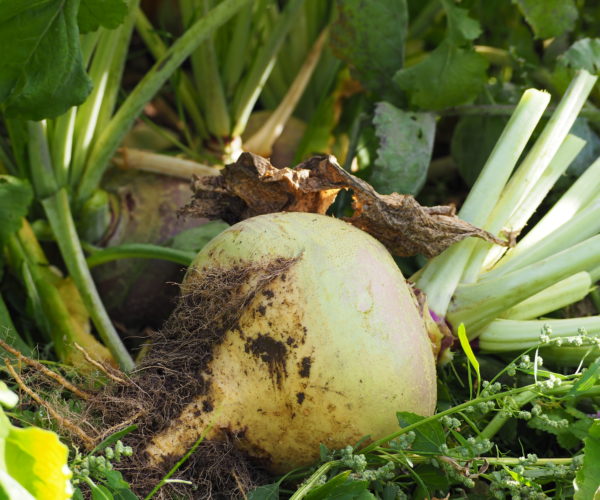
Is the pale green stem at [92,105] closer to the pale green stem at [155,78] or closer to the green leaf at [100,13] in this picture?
the pale green stem at [155,78]

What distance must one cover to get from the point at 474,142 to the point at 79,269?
0.93 metres

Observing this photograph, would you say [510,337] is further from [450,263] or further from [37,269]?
[37,269]

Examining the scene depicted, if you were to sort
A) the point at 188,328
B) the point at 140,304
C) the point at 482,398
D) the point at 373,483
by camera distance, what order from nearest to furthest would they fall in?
the point at 482,398 < the point at 373,483 < the point at 188,328 < the point at 140,304

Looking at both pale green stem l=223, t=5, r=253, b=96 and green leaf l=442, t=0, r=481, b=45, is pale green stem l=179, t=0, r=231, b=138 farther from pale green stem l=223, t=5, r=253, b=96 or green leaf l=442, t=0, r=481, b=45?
green leaf l=442, t=0, r=481, b=45

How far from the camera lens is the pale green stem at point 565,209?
1.29 meters

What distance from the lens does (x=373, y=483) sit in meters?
0.97

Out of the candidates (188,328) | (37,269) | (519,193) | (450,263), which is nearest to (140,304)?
(37,269)

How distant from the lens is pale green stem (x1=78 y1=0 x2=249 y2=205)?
4.60ft

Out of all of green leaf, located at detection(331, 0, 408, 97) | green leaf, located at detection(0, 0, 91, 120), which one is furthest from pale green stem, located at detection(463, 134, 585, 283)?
green leaf, located at detection(0, 0, 91, 120)

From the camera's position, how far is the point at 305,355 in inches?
38.4

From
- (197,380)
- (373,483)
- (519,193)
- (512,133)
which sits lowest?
(373,483)

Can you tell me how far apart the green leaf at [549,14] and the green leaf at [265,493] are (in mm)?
1133

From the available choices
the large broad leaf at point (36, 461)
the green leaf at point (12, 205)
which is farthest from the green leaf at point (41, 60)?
the large broad leaf at point (36, 461)

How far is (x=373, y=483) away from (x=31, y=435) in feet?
1.62
